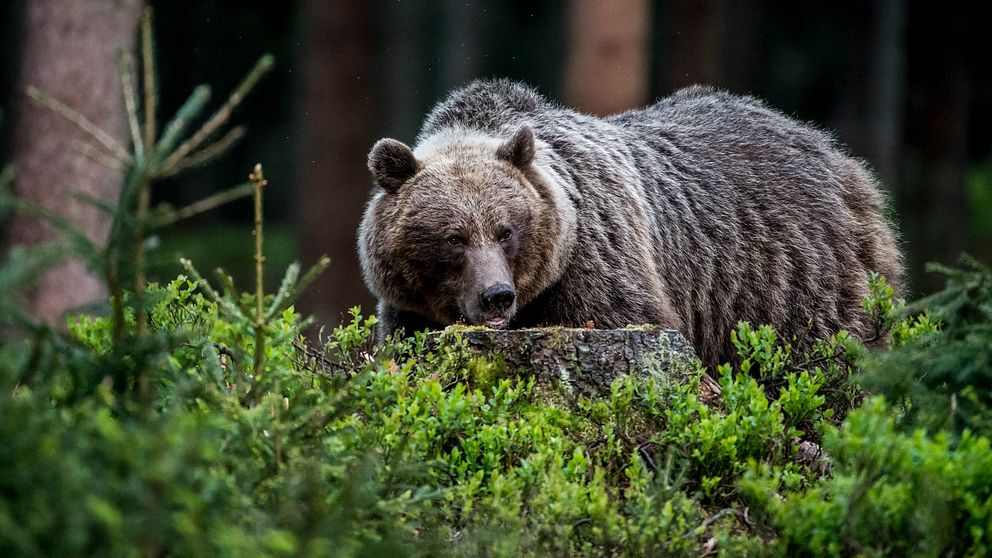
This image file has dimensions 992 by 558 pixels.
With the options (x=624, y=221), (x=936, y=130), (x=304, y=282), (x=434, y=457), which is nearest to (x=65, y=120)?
(x=624, y=221)

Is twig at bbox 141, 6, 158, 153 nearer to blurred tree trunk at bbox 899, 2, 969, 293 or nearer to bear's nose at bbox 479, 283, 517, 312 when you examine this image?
bear's nose at bbox 479, 283, 517, 312

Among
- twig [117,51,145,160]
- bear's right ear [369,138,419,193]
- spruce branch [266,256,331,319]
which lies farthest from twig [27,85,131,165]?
bear's right ear [369,138,419,193]

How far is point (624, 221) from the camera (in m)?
7.19

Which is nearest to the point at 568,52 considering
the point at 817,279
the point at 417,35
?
the point at 817,279

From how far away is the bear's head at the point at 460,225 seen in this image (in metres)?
6.66

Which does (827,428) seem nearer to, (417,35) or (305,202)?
(305,202)

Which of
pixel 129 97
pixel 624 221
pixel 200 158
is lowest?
pixel 624 221

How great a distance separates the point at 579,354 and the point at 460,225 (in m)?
1.63

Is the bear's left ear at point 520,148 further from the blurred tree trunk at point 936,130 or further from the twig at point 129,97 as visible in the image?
the blurred tree trunk at point 936,130

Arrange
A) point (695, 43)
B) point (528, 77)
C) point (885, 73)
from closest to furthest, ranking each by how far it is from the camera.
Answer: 1. point (695, 43)
2. point (885, 73)
3. point (528, 77)

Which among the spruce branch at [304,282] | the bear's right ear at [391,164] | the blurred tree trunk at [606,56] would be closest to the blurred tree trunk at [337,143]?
the blurred tree trunk at [606,56]

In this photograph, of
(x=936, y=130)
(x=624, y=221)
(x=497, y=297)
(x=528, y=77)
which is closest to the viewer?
(x=497, y=297)

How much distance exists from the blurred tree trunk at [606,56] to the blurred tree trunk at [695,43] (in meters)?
4.10

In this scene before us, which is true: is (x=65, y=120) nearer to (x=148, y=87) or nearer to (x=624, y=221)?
(x=624, y=221)
